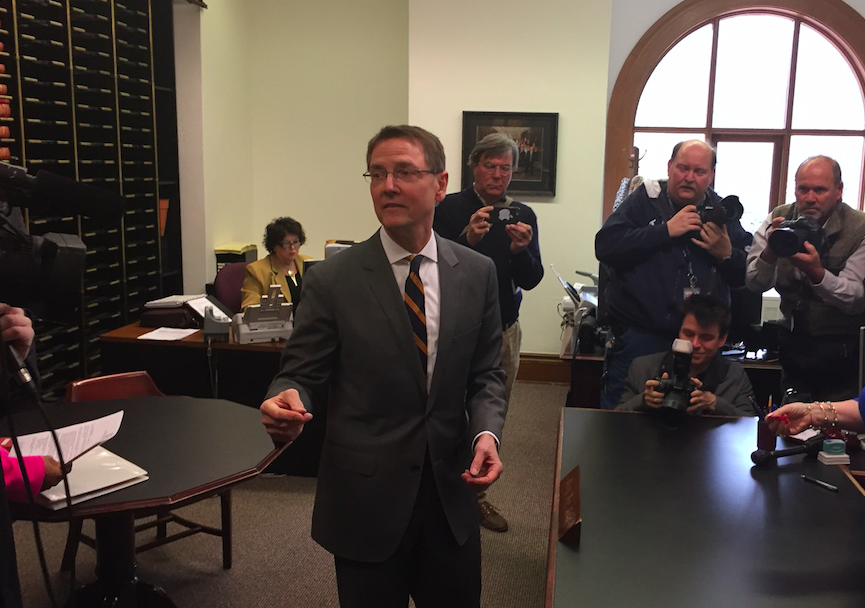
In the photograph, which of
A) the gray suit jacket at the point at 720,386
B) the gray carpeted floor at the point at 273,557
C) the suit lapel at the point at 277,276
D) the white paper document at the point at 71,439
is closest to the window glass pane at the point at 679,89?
the suit lapel at the point at 277,276

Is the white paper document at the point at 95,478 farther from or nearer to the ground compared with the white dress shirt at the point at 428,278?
nearer to the ground

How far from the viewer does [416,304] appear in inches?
58.2

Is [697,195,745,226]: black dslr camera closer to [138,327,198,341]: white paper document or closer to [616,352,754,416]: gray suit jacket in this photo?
[616,352,754,416]: gray suit jacket

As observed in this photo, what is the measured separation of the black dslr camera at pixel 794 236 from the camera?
2.45 metres

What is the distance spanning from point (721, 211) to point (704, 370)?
1.82 feet

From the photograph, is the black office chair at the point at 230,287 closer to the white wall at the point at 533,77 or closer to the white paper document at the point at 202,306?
the white paper document at the point at 202,306

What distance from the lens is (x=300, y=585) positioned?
2518mm

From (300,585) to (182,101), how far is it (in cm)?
360

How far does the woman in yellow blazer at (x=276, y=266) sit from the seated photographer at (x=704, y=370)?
2262 millimetres

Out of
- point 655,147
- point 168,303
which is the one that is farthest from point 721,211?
point 655,147

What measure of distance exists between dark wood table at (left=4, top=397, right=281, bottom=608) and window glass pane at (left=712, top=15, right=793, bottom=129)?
4.80 meters

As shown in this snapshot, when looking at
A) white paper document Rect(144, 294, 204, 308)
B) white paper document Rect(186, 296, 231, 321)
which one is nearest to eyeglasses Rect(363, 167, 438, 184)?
white paper document Rect(186, 296, 231, 321)

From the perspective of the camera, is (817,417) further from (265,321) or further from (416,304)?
(265,321)

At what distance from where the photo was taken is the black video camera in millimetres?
2697
